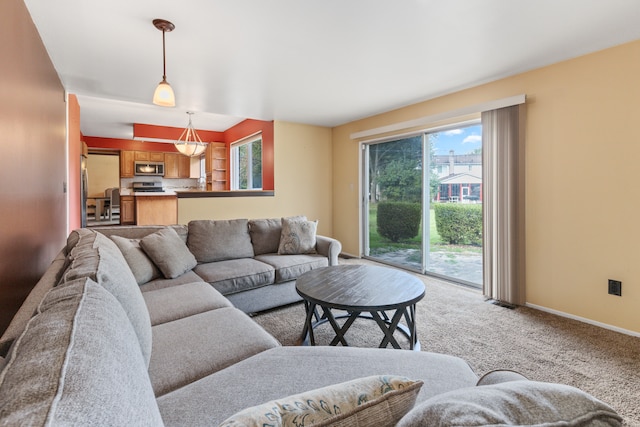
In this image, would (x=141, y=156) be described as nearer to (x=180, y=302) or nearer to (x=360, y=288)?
(x=180, y=302)

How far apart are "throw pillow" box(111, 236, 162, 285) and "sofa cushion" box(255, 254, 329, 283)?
102cm

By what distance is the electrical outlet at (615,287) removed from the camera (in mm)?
2463

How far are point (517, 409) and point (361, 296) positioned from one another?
1516 millimetres

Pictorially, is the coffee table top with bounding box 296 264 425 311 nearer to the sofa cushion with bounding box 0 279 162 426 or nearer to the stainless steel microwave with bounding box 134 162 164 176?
the sofa cushion with bounding box 0 279 162 426

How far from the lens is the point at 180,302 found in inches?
74.8

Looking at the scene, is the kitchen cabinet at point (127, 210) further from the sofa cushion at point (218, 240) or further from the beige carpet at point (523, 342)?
the beige carpet at point (523, 342)

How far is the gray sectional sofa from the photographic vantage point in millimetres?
448

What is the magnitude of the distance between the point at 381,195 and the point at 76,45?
12.9 feet

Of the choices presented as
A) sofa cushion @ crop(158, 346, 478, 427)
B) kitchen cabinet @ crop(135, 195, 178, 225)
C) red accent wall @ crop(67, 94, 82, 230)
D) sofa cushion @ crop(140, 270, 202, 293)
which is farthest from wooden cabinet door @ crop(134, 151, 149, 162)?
sofa cushion @ crop(158, 346, 478, 427)

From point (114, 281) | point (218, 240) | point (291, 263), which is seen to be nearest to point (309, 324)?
point (291, 263)

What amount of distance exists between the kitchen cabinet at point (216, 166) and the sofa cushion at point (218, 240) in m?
4.04

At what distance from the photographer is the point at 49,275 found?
1493 millimetres

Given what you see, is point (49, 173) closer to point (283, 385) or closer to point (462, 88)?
point (283, 385)

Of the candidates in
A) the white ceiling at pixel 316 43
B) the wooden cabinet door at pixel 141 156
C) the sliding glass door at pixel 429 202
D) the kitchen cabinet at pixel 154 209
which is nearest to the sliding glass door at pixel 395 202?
the sliding glass door at pixel 429 202
